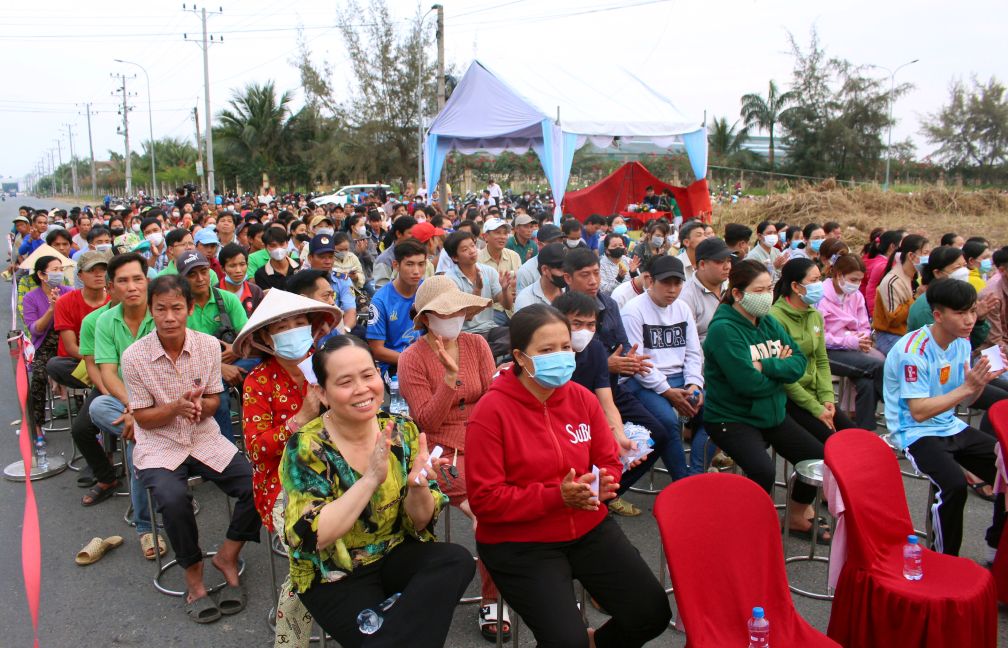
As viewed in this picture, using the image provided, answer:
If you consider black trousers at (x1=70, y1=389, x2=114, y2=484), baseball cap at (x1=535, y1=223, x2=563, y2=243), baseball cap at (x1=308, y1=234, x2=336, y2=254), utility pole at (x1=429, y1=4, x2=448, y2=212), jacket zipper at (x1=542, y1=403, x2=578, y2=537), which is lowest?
black trousers at (x1=70, y1=389, x2=114, y2=484)

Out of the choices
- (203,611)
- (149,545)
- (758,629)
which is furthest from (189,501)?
(758,629)

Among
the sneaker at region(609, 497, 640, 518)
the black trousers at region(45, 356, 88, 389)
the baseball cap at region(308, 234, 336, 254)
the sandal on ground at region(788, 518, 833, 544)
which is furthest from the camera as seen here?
the baseball cap at region(308, 234, 336, 254)

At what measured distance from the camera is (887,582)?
3.02 metres

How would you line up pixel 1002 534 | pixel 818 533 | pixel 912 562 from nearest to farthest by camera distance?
pixel 912 562 → pixel 1002 534 → pixel 818 533

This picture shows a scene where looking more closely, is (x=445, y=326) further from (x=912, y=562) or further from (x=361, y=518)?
(x=912, y=562)

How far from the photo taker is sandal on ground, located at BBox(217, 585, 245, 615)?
381cm

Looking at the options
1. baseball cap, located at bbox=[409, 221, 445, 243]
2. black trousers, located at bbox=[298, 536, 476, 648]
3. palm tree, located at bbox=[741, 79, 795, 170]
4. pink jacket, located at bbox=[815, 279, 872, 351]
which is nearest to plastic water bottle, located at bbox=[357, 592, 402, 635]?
black trousers, located at bbox=[298, 536, 476, 648]

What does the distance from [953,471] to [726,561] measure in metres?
1.83

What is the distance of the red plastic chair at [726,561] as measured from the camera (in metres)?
2.64

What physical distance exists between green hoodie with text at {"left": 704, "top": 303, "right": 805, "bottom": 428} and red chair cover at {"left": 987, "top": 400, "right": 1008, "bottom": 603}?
3.15 ft

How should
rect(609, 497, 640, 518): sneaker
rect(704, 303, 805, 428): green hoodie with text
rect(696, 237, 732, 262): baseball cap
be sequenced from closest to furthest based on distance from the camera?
1. rect(704, 303, 805, 428): green hoodie with text
2. rect(609, 497, 640, 518): sneaker
3. rect(696, 237, 732, 262): baseball cap

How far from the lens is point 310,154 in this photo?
144ft

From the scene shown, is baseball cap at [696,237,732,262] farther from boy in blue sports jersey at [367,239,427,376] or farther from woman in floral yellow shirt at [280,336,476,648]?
woman in floral yellow shirt at [280,336,476,648]

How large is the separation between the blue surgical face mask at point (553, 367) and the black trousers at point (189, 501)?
188cm
